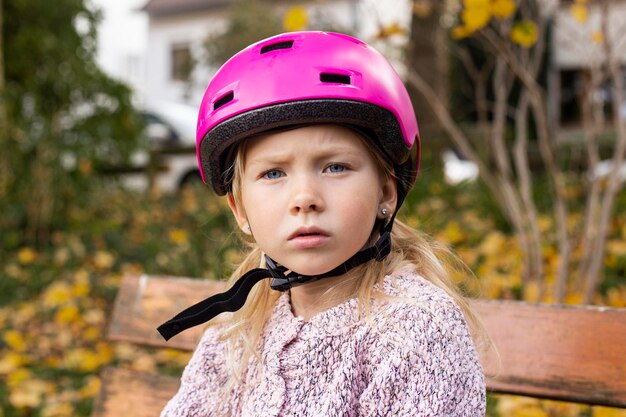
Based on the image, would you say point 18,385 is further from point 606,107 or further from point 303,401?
point 606,107

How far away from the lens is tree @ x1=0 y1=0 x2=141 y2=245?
225 inches

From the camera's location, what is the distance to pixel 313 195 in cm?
138

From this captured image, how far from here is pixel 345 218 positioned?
1.41m

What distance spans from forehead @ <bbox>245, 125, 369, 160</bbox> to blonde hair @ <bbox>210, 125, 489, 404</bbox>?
4cm

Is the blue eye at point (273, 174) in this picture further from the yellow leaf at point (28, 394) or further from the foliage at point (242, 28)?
the foliage at point (242, 28)

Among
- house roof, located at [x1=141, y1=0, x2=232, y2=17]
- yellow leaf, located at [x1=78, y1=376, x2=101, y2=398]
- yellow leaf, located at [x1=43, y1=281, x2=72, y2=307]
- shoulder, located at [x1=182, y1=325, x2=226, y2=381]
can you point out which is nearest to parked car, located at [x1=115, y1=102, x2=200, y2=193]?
yellow leaf, located at [x1=43, y1=281, x2=72, y2=307]

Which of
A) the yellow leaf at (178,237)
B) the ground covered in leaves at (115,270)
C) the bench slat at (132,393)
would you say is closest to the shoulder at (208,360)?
the bench slat at (132,393)

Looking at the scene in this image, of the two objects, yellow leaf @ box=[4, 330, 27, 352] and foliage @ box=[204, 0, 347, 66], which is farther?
foliage @ box=[204, 0, 347, 66]

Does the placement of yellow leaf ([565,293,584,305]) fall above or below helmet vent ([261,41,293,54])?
below

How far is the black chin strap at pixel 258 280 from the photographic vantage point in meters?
1.53

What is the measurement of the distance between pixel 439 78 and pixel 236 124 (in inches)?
235

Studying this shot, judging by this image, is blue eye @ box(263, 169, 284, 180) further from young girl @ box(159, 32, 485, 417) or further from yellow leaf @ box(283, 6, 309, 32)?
yellow leaf @ box(283, 6, 309, 32)

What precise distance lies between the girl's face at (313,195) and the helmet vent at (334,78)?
0.32 feet

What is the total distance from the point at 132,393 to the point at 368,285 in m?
1.00
